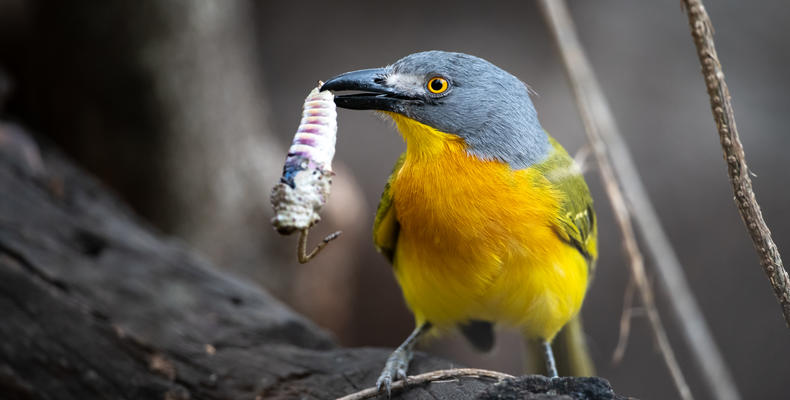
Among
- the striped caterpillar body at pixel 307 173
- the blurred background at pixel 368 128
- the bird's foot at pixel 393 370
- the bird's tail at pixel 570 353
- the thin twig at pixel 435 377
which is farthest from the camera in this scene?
the blurred background at pixel 368 128

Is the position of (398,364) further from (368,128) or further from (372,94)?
(368,128)

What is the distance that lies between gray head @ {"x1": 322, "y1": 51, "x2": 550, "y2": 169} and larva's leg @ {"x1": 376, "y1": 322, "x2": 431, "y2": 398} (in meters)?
0.91

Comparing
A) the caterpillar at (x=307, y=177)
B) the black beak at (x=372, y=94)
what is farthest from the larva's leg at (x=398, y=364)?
the black beak at (x=372, y=94)

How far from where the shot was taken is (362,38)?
9.05 m

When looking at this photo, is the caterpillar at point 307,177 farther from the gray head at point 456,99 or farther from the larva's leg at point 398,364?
the larva's leg at point 398,364

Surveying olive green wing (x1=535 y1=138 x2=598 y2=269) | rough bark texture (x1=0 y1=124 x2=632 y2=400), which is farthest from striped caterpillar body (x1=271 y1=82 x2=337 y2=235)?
olive green wing (x1=535 y1=138 x2=598 y2=269)

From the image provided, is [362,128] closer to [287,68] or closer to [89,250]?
[287,68]

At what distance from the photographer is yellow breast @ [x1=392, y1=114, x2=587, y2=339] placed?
2.84m

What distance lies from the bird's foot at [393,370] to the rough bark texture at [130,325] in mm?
79

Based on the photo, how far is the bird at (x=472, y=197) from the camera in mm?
2852

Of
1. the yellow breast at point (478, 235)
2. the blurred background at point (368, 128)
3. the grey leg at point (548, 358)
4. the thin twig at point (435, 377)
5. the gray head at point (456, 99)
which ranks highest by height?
the blurred background at point (368, 128)

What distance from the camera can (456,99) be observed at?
295 cm

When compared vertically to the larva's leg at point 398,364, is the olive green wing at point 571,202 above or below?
above

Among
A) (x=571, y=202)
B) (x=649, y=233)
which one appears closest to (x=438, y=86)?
(x=571, y=202)
